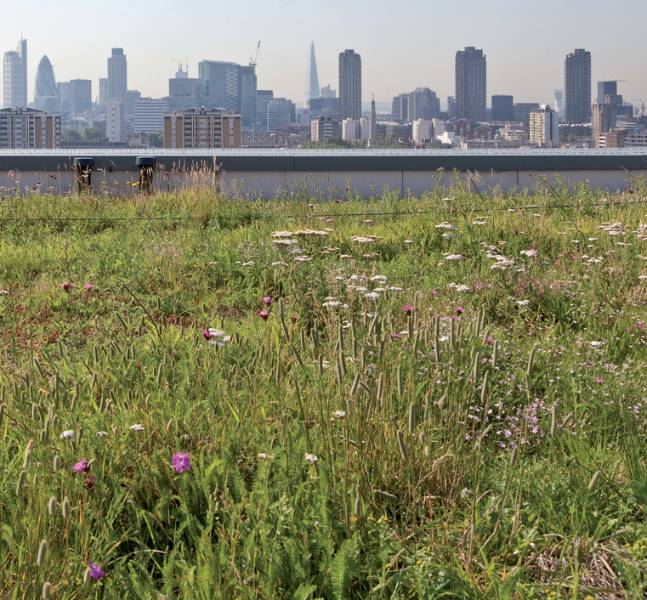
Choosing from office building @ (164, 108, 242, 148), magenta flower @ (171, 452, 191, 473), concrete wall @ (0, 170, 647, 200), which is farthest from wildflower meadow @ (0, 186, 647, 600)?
office building @ (164, 108, 242, 148)

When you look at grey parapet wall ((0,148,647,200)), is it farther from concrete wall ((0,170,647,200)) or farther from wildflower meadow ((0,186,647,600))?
wildflower meadow ((0,186,647,600))

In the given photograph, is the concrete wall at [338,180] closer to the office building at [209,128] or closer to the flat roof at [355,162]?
the flat roof at [355,162]

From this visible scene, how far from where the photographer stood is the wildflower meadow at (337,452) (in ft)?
8.84

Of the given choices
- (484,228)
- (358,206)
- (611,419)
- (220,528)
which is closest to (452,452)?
(220,528)

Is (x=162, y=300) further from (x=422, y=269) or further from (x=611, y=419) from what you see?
(x=611, y=419)

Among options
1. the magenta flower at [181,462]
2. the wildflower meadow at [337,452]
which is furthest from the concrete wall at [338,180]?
the magenta flower at [181,462]

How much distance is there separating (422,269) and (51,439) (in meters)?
4.58

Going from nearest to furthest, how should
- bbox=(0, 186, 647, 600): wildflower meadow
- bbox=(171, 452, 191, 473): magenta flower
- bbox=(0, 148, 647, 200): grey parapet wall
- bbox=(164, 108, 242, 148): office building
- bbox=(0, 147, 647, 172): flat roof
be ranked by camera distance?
bbox=(0, 186, 647, 600): wildflower meadow, bbox=(171, 452, 191, 473): magenta flower, bbox=(0, 148, 647, 200): grey parapet wall, bbox=(0, 147, 647, 172): flat roof, bbox=(164, 108, 242, 148): office building

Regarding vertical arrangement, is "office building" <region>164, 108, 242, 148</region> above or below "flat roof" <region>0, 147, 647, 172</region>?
above

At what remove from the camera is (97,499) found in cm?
302

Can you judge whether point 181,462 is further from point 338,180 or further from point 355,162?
point 355,162

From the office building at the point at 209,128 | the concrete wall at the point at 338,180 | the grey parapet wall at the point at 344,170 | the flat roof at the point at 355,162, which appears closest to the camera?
the concrete wall at the point at 338,180

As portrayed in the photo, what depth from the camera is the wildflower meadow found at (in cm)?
270

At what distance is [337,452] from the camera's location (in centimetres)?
330
